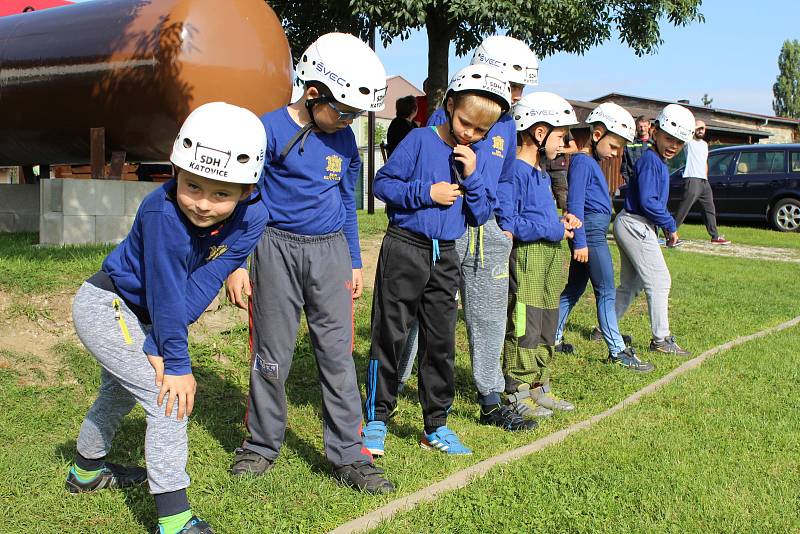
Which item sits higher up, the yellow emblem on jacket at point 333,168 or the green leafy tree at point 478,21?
the green leafy tree at point 478,21

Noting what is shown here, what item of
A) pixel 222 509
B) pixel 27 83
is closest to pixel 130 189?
pixel 27 83

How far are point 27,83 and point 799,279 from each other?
9.98 m

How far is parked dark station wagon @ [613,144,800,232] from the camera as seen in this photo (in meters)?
17.2

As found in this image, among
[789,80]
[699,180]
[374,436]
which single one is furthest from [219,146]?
[789,80]

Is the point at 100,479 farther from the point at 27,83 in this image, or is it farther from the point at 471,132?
the point at 27,83

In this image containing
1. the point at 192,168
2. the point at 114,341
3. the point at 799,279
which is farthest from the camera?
the point at 799,279

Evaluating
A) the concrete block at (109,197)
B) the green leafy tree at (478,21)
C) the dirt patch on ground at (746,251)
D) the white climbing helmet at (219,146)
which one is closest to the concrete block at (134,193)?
the concrete block at (109,197)

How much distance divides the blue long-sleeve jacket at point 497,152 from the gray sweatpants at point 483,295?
5.8 inches

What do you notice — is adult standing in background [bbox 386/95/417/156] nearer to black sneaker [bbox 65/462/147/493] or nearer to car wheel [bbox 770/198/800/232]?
black sneaker [bbox 65/462/147/493]

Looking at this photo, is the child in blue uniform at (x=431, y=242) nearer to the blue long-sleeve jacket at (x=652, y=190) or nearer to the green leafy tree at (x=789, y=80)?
the blue long-sleeve jacket at (x=652, y=190)

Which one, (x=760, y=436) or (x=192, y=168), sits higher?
(x=192, y=168)

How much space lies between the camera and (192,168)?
9.91ft

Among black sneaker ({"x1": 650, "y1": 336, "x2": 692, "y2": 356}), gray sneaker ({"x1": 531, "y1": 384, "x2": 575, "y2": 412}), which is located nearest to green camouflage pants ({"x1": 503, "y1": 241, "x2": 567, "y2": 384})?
gray sneaker ({"x1": 531, "y1": 384, "x2": 575, "y2": 412})

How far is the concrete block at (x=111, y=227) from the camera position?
27.8 feet
